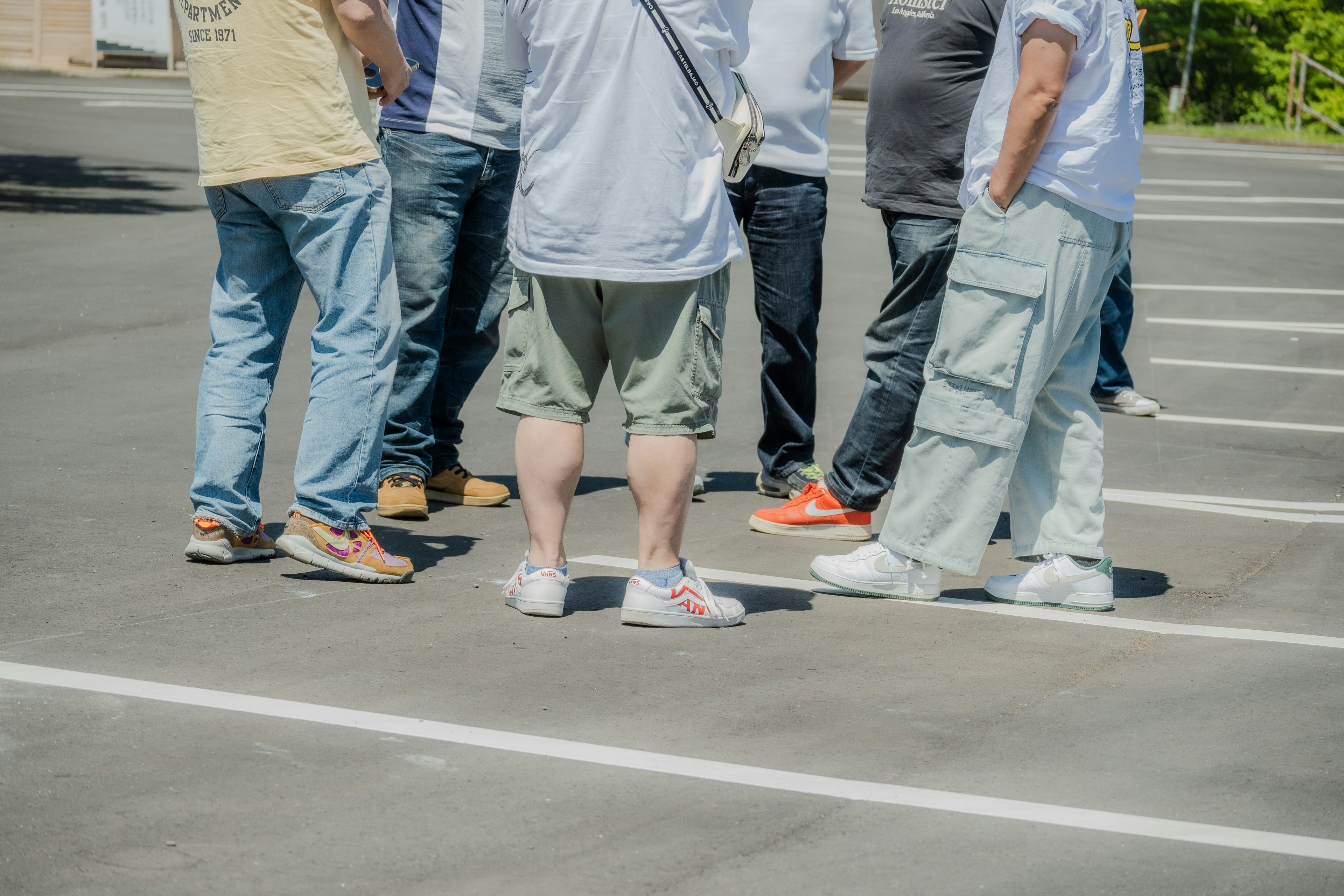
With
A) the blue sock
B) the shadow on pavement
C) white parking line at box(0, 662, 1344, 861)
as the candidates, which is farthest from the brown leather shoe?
the shadow on pavement

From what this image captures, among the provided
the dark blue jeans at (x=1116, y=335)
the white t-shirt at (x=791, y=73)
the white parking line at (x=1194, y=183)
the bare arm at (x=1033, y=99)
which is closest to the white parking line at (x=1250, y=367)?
the dark blue jeans at (x=1116, y=335)

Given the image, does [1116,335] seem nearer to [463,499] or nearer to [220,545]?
[463,499]

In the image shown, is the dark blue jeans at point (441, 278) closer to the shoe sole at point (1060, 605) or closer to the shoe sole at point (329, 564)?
the shoe sole at point (329, 564)

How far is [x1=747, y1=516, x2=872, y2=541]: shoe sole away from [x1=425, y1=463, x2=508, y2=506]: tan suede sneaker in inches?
36.6

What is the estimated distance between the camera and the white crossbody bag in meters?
4.04

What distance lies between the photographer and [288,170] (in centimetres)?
446

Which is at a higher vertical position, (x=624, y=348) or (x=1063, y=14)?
(x=1063, y=14)

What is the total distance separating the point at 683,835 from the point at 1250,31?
36.3 meters

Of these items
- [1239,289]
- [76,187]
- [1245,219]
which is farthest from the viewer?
[1245,219]

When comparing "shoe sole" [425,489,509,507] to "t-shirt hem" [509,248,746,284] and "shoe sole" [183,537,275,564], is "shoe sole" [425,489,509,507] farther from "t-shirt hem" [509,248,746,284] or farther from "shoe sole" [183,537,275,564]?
"t-shirt hem" [509,248,746,284]

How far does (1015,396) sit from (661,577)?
109 centimetres

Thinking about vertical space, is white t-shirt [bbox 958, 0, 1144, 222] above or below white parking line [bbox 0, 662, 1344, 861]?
above

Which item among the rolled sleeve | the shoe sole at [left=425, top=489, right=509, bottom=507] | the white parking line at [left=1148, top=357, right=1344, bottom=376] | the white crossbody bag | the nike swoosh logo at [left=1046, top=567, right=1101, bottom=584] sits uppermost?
the rolled sleeve

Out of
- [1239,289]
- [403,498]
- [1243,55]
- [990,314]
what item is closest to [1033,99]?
[990,314]
